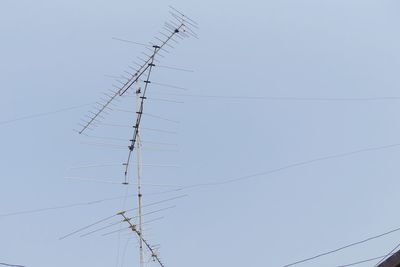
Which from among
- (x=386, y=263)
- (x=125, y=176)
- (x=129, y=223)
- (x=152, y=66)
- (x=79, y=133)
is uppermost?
(x=152, y=66)

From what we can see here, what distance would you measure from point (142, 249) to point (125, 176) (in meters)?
1.39

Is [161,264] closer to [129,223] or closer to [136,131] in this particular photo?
[129,223]

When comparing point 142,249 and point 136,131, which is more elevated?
point 136,131

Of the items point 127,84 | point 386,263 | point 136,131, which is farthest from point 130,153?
point 386,263

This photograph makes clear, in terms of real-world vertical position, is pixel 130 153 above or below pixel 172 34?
below

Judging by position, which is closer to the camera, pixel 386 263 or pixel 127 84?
pixel 386 263

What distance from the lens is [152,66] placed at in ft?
42.3

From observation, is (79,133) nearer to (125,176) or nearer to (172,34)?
(125,176)

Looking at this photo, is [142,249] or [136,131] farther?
[136,131]

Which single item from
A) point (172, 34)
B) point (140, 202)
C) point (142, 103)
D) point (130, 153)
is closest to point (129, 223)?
point (140, 202)

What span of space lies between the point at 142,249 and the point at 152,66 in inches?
125

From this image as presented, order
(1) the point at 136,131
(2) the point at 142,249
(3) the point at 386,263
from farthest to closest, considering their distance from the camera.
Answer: (1) the point at 136,131, (2) the point at 142,249, (3) the point at 386,263

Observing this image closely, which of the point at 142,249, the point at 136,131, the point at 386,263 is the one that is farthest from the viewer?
the point at 136,131

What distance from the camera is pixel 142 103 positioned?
1309 centimetres
